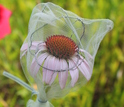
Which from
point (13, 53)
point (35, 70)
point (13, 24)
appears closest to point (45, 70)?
point (35, 70)

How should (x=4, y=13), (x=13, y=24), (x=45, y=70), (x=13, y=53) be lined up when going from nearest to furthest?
(x=45, y=70) < (x=4, y=13) < (x=13, y=53) < (x=13, y=24)

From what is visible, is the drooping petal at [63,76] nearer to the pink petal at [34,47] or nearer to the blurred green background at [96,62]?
the pink petal at [34,47]

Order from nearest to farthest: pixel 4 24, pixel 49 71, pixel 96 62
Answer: pixel 49 71 → pixel 4 24 → pixel 96 62

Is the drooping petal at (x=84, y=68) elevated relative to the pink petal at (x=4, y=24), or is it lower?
elevated

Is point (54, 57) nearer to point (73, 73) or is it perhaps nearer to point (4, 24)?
point (73, 73)

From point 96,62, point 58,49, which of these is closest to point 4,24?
point 58,49

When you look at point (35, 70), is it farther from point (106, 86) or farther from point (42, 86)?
point (106, 86)

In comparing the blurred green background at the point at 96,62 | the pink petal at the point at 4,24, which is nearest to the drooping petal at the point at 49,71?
the pink petal at the point at 4,24
